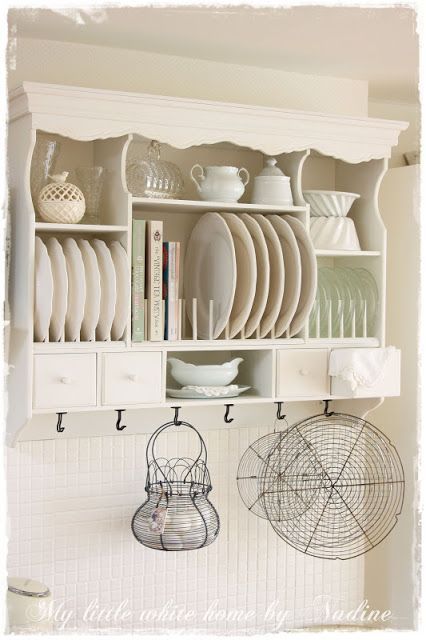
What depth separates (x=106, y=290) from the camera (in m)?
2.56

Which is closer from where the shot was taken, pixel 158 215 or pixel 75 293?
pixel 75 293

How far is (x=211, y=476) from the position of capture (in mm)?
3062

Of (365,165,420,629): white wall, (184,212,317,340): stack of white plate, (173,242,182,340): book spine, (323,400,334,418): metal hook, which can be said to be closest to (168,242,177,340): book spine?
(173,242,182,340): book spine

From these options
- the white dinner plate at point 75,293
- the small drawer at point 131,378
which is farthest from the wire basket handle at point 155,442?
the white dinner plate at point 75,293

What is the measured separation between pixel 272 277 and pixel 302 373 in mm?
304

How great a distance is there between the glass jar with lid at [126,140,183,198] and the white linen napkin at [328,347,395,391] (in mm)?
692

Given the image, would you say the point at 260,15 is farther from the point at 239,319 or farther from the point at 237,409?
the point at 237,409

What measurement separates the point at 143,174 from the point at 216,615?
1.45 metres

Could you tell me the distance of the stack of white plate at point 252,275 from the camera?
2.75 m

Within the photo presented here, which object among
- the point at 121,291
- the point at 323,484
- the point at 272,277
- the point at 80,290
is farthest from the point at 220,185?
the point at 323,484

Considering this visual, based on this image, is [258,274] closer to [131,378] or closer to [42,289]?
[131,378]

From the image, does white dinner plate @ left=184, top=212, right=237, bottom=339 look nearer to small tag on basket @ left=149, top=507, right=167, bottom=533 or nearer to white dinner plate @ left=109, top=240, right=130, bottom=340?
white dinner plate @ left=109, top=240, right=130, bottom=340

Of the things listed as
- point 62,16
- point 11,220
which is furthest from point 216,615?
point 62,16

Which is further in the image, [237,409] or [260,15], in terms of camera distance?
[237,409]
